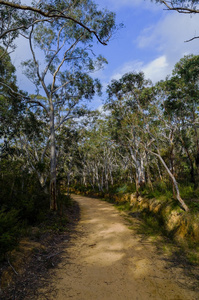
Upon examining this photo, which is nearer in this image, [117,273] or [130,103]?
[117,273]

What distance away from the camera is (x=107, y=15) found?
9133 mm

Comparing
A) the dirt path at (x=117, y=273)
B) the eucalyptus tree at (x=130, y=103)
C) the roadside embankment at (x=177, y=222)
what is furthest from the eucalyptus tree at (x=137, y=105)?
the dirt path at (x=117, y=273)

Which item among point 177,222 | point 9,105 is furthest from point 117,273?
point 9,105

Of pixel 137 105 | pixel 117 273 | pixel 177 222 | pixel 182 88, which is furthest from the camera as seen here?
pixel 137 105

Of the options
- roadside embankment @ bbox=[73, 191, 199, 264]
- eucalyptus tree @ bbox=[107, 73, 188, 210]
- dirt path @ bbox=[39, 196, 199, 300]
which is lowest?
dirt path @ bbox=[39, 196, 199, 300]

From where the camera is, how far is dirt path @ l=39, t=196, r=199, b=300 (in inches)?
131

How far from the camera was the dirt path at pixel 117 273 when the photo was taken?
3.34 meters

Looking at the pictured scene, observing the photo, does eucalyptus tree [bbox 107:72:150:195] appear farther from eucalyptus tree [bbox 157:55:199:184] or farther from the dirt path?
the dirt path

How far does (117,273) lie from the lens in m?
4.08

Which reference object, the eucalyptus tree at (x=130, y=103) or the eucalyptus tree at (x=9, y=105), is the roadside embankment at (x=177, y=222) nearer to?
the eucalyptus tree at (x=130, y=103)

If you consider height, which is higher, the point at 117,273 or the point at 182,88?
the point at 182,88

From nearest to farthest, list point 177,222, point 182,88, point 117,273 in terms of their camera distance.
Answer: point 117,273, point 177,222, point 182,88

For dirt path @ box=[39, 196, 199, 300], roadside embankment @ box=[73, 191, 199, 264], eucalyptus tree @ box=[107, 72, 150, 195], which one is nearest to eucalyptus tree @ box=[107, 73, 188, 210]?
eucalyptus tree @ box=[107, 72, 150, 195]

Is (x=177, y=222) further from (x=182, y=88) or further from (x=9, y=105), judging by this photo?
(x=9, y=105)
